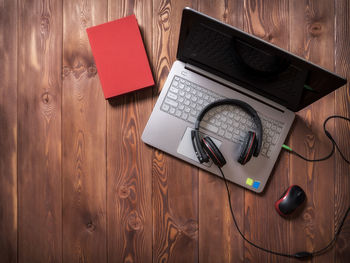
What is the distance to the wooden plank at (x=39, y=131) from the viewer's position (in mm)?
815

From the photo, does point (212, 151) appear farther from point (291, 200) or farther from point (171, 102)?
point (291, 200)

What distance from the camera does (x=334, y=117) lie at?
2.60 ft

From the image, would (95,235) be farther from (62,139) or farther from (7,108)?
(7,108)

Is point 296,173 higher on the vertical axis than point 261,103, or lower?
lower

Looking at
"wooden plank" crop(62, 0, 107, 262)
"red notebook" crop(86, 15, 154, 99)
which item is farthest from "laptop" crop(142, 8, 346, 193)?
"wooden plank" crop(62, 0, 107, 262)

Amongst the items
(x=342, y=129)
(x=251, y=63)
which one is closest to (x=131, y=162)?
(x=251, y=63)

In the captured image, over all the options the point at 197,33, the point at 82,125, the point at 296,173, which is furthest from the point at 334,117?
the point at 82,125

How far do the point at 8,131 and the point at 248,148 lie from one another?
89 centimetres

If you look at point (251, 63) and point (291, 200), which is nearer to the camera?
point (251, 63)

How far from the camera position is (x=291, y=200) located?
2.46 ft

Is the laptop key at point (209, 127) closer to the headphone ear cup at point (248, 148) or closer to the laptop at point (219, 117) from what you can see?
the laptop at point (219, 117)

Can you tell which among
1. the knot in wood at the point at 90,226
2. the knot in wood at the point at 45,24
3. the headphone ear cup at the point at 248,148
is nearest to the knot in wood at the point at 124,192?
the knot in wood at the point at 90,226

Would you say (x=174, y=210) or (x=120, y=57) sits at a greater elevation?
(x=120, y=57)

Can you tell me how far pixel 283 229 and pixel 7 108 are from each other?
1131 millimetres
